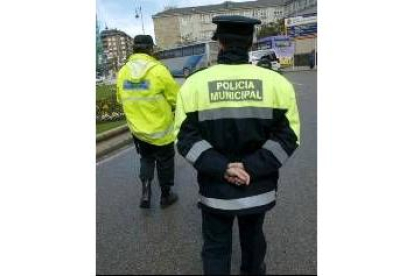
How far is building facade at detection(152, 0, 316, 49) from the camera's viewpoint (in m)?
2.02

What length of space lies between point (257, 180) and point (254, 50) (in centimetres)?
57

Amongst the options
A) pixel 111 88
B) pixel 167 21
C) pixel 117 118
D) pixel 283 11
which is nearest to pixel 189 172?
pixel 117 118

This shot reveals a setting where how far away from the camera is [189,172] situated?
3.84 metres

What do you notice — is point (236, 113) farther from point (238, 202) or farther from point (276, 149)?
point (238, 202)

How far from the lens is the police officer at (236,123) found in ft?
5.64

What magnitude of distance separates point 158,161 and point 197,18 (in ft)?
4.76

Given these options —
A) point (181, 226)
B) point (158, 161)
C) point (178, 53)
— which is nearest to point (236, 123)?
point (178, 53)

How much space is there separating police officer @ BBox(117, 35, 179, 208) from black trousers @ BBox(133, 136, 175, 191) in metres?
0.01

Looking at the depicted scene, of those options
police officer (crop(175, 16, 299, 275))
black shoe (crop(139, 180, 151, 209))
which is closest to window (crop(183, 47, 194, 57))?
police officer (crop(175, 16, 299, 275))

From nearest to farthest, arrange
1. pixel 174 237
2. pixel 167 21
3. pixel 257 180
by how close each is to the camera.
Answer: pixel 257 180, pixel 167 21, pixel 174 237

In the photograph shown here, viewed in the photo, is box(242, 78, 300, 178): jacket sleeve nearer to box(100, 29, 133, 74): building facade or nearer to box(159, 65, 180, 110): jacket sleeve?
box(100, 29, 133, 74): building facade

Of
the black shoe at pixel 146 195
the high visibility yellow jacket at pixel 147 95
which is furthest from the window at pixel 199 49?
the black shoe at pixel 146 195
